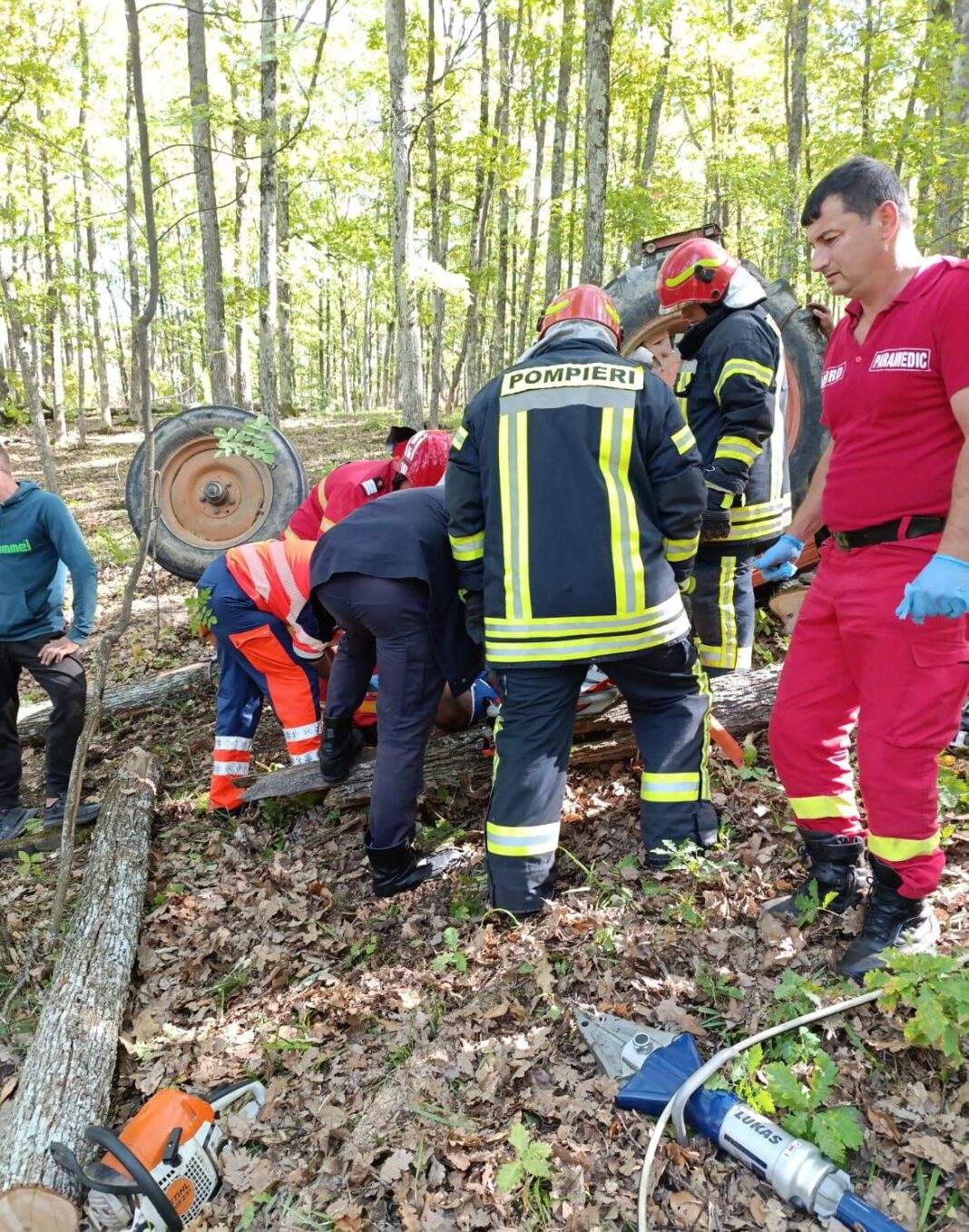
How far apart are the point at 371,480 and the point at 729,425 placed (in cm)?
206

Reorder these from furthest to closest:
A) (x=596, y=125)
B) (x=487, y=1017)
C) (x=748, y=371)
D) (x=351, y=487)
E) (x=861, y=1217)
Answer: (x=596, y=125) < (x=351, y=487) < (x=748, y=371) < (x=487, y=1017) < (x=861, y=1217)

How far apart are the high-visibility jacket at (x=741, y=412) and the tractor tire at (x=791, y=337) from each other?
0.92 meters

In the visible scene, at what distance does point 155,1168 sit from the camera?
232 cm

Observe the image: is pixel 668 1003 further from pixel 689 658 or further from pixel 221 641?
pixel 221 641

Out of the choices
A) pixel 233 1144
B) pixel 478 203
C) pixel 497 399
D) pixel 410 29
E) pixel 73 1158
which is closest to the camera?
pixel 73 1158

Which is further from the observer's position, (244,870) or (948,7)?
(948,7)

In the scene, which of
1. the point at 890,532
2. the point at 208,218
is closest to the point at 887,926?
the point at 890,532

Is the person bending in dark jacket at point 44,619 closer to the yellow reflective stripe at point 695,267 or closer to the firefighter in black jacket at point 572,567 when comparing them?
the firefighter in black jacket at point 572,567

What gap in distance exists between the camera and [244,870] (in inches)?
163

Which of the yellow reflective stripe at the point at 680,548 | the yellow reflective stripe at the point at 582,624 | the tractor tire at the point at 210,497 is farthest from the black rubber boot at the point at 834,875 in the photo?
the tractor tire at the point at 210,497

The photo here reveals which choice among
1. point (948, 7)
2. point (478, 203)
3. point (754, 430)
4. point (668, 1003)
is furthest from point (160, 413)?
point (668, 1003)

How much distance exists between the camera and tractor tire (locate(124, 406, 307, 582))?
7.08 metres

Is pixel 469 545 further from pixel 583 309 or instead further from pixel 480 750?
pixel 480 750

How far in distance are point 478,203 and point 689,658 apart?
1389cm
